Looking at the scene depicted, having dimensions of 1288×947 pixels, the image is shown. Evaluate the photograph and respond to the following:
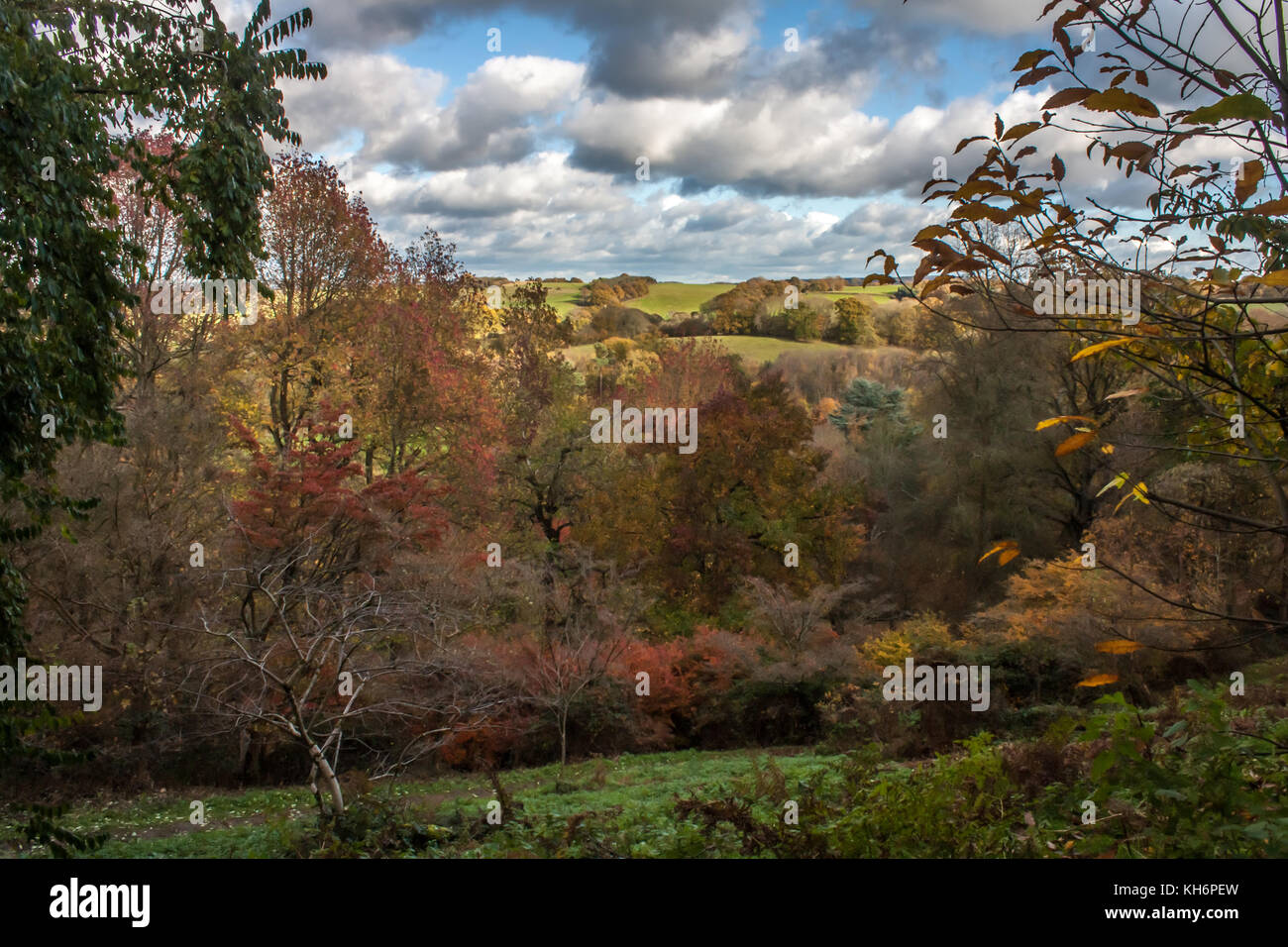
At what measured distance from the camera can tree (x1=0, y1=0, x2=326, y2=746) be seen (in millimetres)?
4516

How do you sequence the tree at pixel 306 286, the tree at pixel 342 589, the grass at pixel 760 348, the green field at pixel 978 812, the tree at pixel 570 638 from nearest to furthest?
the green field at pixel 978 812 → the tree at pixel 342 589 → the tree at pixel 570 638 → the tree at pixel 306 286 → the grass at pixel 760 348

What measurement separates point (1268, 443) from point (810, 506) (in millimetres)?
20719

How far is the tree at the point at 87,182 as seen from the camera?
4516 mm

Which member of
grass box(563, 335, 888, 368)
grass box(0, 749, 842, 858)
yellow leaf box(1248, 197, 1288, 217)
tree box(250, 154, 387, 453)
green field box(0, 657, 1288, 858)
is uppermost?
grass box(563, 335, 888, 368)

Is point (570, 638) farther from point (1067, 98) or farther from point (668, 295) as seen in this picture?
point (668, 295)

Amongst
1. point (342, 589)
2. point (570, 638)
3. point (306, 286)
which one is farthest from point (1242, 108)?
point (306, 286)

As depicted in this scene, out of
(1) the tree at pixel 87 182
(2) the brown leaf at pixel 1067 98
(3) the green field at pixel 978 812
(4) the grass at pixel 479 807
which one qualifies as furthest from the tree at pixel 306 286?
(2) the brown leaf at pixel 1067 98

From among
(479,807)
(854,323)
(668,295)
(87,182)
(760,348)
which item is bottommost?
(479,807)

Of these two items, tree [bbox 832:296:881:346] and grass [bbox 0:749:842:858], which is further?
tree [bbox 832:296:881:346]

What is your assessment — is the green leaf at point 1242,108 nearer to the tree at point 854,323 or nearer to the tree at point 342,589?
the tree at point 342,589

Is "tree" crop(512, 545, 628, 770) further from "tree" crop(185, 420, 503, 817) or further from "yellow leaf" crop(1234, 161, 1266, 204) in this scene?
"yellow leaf" crop(1234, 161, 1266, 204)

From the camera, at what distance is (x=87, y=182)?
506 centimetres

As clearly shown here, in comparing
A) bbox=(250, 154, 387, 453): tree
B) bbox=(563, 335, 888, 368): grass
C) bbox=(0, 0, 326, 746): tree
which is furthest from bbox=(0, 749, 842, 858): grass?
bbox=(563, 335, 888, 368): grass

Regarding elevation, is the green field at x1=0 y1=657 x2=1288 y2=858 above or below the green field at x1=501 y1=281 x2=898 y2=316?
below
